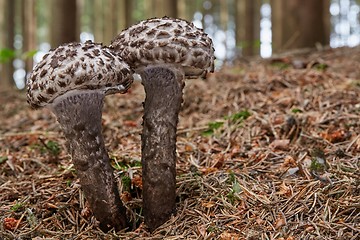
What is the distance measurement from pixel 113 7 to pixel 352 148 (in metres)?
13.6

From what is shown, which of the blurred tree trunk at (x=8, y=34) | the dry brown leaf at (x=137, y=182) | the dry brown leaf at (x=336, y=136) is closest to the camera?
the dry brown leaf at (x=137, y=182)

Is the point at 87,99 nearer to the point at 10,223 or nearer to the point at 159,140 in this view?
the point at 159,140

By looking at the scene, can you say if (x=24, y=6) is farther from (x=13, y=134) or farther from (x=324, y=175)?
(x=324, y=175)

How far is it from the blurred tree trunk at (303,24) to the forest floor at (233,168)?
8.14ft

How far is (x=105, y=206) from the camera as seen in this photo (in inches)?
97.0

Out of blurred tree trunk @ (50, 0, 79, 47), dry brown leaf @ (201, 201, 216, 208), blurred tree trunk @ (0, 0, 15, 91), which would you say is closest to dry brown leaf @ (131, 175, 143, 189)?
dry brown leaf @ (201, 201, 216, 208)

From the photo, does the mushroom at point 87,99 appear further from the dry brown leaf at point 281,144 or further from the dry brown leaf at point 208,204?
the dry brown leaf at point 281,144

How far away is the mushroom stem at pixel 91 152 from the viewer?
2.33 meters

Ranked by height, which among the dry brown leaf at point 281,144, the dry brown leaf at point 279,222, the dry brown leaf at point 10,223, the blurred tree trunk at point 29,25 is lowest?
the dry brown leaf at point 10,223

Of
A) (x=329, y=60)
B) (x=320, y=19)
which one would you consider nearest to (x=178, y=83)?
(x=329, y=60)

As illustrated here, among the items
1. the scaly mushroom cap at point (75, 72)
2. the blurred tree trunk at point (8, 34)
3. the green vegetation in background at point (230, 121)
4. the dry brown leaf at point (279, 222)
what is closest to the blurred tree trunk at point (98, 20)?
the blurred tree trunk at point (8, 34)

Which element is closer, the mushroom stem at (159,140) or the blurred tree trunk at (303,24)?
the mushroom stem at (159,140)

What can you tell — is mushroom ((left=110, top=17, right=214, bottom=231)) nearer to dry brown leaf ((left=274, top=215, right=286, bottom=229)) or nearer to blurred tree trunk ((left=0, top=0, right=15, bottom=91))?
dry brown leaf ((left=274, top=215, right=286, bottom=229))

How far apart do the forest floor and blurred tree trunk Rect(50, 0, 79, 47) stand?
2.40 metres
